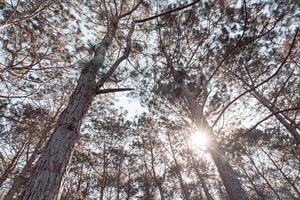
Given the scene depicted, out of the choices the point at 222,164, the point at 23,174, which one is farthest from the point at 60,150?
the point at 23,174

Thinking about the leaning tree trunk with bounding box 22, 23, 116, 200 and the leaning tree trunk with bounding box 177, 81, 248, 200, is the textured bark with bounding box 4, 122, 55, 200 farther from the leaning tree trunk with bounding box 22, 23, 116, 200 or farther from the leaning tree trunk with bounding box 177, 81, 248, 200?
the leaning tree trunk with bounding box 22, 23, 116, 200

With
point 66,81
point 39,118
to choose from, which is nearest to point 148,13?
point 66,81

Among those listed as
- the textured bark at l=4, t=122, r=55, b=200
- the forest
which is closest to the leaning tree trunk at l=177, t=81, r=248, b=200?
the forest

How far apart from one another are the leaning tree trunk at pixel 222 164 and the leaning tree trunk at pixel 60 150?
8.36ft

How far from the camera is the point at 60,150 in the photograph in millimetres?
2033

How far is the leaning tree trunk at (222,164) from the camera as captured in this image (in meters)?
3.35

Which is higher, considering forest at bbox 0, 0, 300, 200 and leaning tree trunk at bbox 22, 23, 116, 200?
forest at bbox 0, 0, 300, 200

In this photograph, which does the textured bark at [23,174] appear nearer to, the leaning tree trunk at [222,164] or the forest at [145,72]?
the forest at [145,72]

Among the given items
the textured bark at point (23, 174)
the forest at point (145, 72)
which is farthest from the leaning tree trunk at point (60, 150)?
the textured bark at point (23, 174)

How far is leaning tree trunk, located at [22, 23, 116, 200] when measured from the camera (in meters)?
1.68

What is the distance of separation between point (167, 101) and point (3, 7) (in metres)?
4.68

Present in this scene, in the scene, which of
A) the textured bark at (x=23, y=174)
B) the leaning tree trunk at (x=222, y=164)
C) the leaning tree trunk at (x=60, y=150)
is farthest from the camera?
the textured bark at (x=23, y=174)

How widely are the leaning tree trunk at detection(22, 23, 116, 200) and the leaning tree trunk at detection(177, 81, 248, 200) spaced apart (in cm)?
255

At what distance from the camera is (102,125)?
9.64 metres
